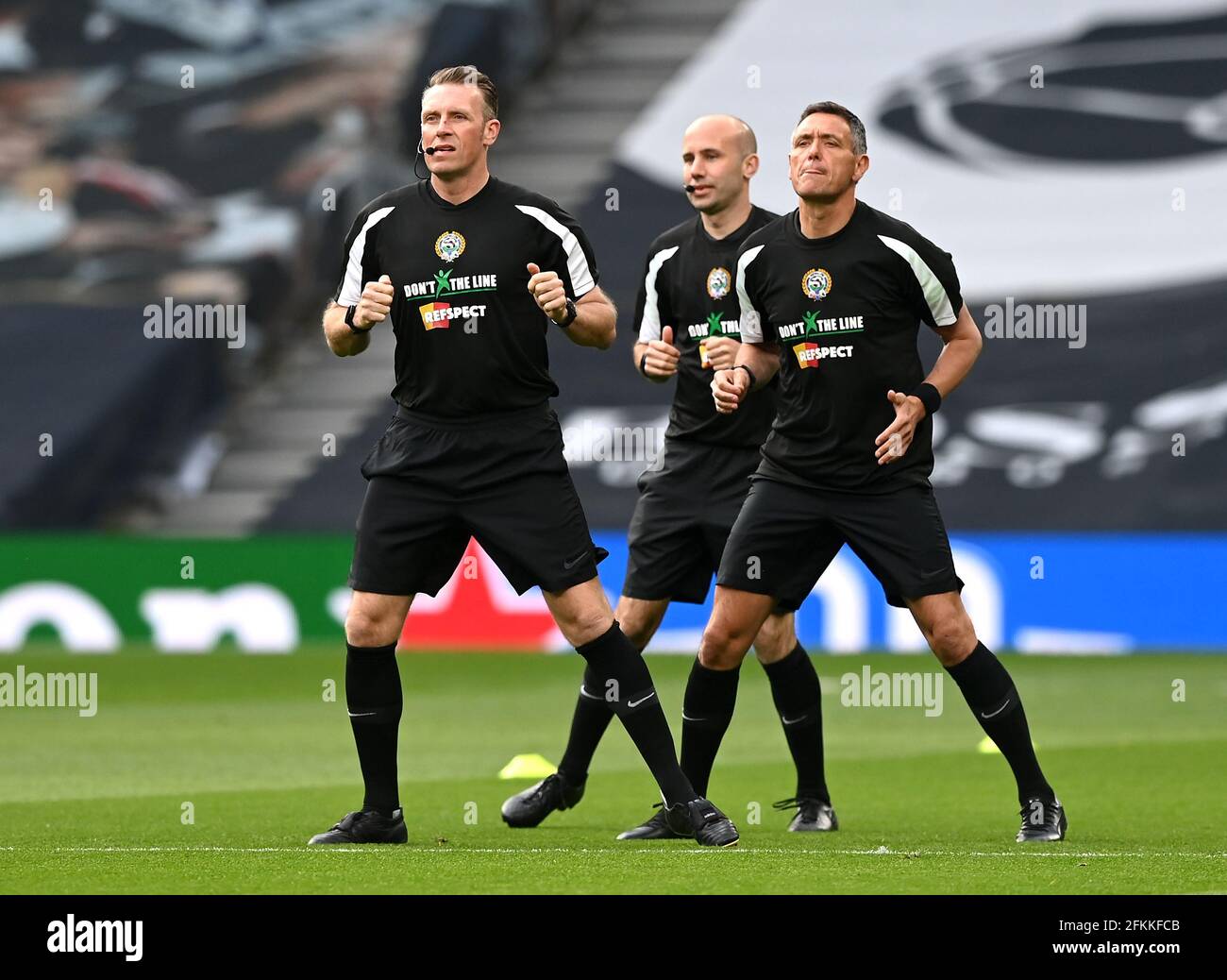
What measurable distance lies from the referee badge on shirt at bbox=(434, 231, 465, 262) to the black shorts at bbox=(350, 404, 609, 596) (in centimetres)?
54

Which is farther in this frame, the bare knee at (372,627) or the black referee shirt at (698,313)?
the black referee shirt at (698,313)

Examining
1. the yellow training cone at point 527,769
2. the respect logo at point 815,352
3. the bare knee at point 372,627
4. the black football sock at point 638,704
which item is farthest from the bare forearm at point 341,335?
the yellow training cone at point 527,769

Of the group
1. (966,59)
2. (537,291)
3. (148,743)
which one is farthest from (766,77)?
(537,291)

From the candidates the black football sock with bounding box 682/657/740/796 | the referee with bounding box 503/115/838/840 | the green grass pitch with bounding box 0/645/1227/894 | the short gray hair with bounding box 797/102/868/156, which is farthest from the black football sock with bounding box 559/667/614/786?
the short gray hair with bounding box 797/102/868/156

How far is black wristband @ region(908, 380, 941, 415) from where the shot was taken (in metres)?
7.12

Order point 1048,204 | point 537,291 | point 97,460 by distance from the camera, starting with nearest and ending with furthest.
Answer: point 537,291 → point 97,460 → point 1048,204

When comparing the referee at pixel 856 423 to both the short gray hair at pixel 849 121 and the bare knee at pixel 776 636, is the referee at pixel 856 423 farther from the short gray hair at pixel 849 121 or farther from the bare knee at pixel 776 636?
the bare knee at pixel 776 636

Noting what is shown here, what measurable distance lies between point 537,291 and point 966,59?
18.2 m

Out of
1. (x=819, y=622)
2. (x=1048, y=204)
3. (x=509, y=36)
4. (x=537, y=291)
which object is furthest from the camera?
(x=509, y=36)

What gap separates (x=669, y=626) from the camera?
666 inches

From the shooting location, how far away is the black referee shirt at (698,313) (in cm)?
807

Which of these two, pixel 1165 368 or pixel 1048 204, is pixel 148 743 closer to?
pixel 1165 368

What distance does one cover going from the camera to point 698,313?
8.13 metres

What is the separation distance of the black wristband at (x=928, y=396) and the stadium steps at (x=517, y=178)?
521 inches
